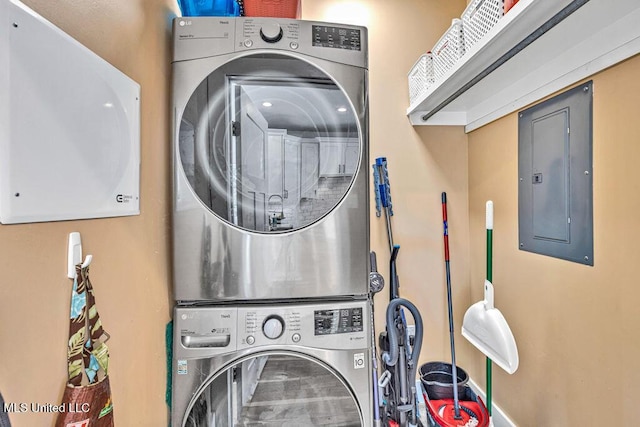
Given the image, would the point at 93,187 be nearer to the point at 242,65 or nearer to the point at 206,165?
the point at 206,165

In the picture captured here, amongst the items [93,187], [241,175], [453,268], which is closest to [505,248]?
[453,268]

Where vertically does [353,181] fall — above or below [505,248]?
above

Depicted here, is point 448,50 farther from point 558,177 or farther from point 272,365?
point 272,365

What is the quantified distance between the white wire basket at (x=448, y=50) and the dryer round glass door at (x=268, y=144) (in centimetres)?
66

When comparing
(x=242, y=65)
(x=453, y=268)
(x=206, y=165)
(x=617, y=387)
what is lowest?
(x=617, y=387)

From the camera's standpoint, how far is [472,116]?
6.47ft

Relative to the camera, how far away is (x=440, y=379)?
6.39 ft

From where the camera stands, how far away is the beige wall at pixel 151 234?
0.56 metres

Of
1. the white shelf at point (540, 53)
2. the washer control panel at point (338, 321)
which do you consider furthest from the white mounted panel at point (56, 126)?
the white shelf at point (540, 53)

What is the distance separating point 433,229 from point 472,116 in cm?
75

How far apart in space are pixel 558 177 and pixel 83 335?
1.69m

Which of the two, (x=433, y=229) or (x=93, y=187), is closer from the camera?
(x=93, y=187)

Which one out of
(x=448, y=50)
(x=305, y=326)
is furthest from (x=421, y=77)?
(x=305, y=326)

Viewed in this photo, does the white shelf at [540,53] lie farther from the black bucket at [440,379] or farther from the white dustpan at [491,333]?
the black bucket at [440,379]
